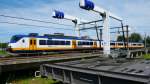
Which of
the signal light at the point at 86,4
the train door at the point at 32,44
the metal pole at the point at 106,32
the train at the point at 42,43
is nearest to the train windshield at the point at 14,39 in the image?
the train at the point at 42,43

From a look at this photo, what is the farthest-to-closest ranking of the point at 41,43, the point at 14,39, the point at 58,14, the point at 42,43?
the point at 58,14, the point at 42,43, the point at 41,43, the point at 14,39

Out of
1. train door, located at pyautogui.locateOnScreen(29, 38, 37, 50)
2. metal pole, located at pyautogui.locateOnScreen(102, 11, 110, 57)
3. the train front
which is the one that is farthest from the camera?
metal pole, located at pyautogui.locateOnScreen(102, 11, 110, 57)

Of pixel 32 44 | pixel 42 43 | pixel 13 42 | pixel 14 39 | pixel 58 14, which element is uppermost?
pixel 58 14

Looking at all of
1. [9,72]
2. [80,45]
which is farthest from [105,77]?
[80,45]

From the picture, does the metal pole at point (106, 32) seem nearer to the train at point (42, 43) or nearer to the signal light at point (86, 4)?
the signal light at point (86, 4)

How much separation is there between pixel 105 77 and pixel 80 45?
25.7m

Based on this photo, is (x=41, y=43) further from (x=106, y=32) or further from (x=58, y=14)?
(x=106, y=32)

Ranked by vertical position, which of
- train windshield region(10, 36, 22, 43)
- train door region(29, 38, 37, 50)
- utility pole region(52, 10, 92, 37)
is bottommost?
train door region(29, 38, 37, 50)

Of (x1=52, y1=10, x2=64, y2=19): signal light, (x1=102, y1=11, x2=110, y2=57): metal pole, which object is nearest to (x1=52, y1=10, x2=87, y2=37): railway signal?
(x1=52, y1=10, x2=64, y2=19): signal light

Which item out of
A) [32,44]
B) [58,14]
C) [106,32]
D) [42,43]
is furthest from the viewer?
[58,14]

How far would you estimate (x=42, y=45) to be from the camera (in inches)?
899

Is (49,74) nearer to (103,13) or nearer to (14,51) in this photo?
(14,51)

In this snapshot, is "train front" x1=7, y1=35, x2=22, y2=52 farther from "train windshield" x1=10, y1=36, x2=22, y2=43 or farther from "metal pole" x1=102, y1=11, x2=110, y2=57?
"metal pole" x1=102, y1=11, x2=110, y2=57

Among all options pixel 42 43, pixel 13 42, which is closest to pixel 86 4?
pixel 42 43
